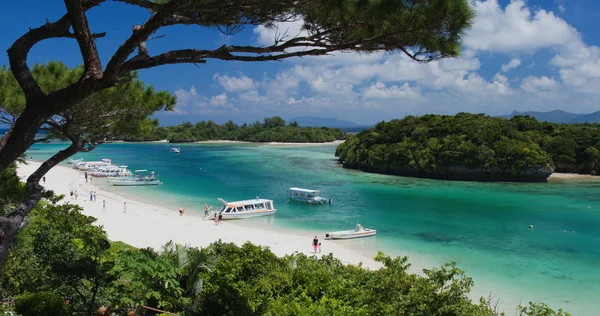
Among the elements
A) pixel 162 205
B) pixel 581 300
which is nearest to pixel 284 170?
pixel 162 205

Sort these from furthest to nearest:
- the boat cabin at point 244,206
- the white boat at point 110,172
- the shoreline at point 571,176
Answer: the shoreline at point 571,176 → the white boat at point 110,172 → the boat cabin at point 244,206

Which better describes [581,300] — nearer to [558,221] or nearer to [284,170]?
[558,221]

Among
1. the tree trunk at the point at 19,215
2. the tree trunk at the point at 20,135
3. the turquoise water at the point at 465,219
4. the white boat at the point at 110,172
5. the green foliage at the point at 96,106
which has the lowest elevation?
the turquoise water at the point at 465,219

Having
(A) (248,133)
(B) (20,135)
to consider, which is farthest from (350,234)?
(A) (248,133)

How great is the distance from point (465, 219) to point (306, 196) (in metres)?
13.6

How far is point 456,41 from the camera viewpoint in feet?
19.4

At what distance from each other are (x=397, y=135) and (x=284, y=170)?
19.7 meters

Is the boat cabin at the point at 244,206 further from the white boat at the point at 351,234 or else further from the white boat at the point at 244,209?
the white boat at the point at 351,234

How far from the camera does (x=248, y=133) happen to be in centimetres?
16400

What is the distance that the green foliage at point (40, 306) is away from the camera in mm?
6434

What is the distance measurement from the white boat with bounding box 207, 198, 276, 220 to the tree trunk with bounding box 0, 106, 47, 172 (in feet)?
78.4

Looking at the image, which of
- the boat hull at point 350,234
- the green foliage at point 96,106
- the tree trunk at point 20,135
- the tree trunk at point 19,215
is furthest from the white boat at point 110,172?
the tree trunk at point 20,135

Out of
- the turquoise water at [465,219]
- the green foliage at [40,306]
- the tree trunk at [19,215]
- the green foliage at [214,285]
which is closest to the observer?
the tree trunk at [19,215]

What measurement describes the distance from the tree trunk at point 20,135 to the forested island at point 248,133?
140 m
